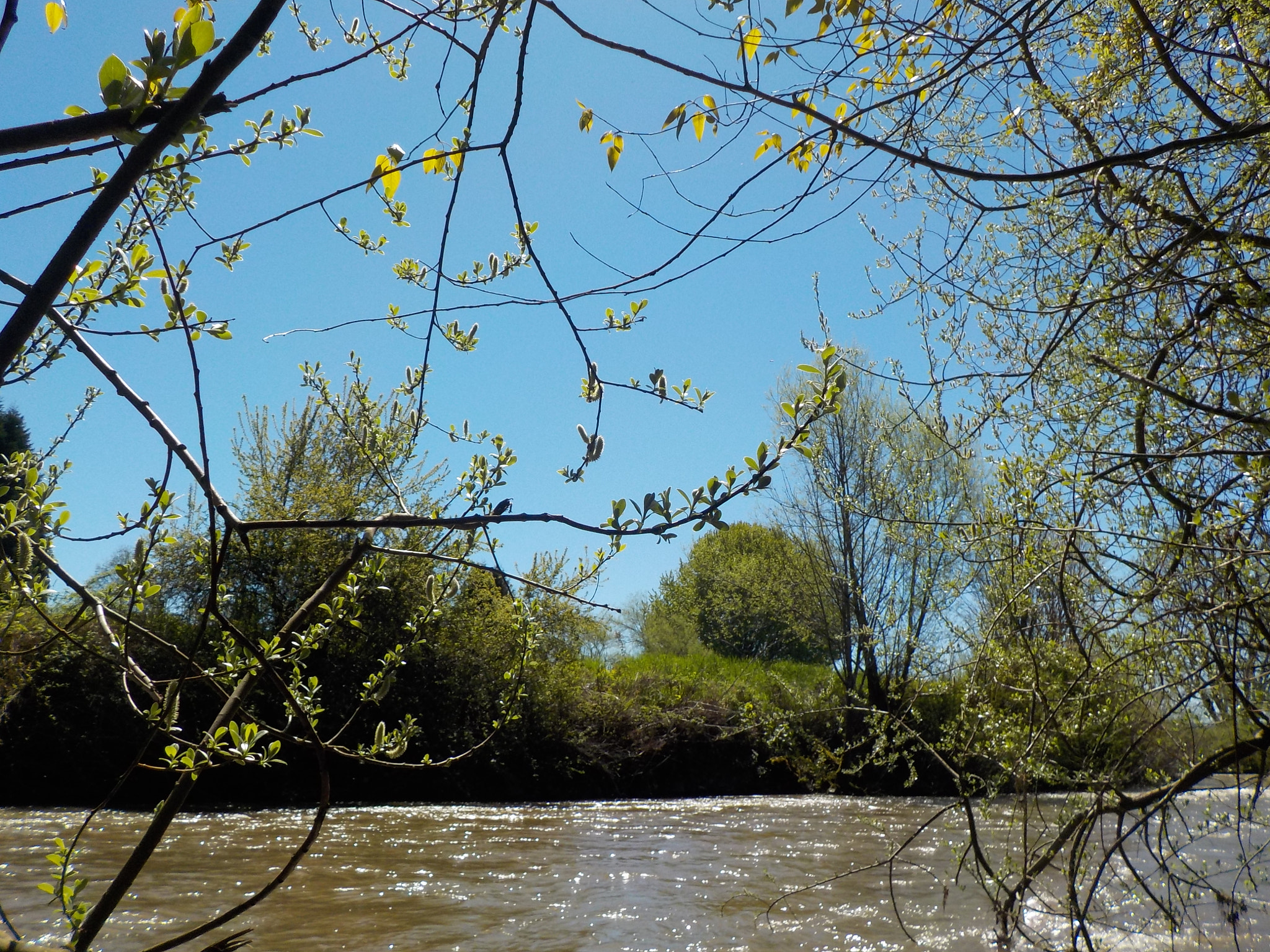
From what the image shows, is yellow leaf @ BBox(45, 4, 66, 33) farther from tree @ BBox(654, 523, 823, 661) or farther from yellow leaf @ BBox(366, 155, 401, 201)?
tree @ BBox(654, 523, 823, 661)

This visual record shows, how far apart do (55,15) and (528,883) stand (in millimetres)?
7028

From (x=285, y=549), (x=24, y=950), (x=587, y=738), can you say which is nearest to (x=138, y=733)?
(x=285, y=549)

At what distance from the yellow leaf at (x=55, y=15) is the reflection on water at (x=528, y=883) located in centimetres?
324

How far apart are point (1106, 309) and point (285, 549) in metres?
11.1

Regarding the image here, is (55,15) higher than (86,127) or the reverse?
higher

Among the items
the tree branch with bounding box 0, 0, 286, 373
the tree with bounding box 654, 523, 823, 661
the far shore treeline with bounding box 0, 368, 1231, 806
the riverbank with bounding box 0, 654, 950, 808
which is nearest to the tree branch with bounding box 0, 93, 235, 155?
the tree branch with bounding box 0, 0, 286, 373

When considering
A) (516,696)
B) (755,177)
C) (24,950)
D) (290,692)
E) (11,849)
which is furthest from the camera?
(11,849)

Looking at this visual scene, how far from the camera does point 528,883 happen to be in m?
6.77

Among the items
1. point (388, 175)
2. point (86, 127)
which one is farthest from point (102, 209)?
point (388, 175)

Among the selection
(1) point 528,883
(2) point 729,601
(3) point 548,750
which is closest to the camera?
(1) point 528,883

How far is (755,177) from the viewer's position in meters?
1.95

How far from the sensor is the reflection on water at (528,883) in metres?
5.23

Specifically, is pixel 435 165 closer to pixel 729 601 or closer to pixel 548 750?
pixel 548 750

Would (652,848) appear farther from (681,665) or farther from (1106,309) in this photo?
(681,665)
